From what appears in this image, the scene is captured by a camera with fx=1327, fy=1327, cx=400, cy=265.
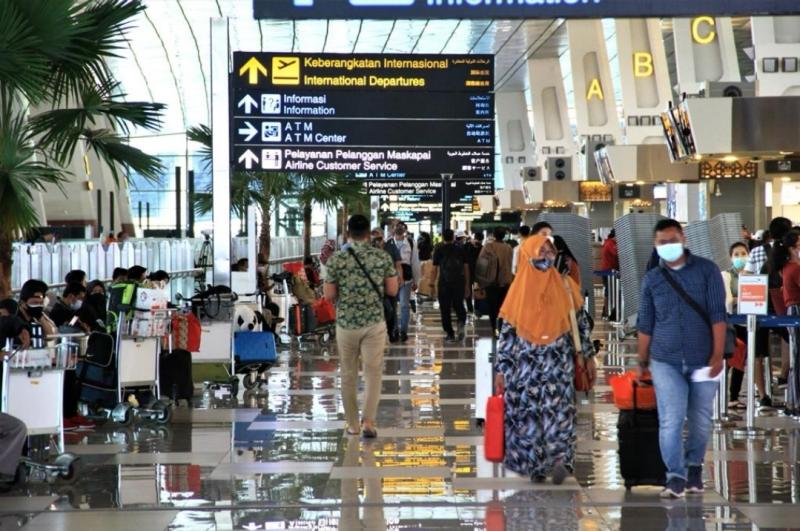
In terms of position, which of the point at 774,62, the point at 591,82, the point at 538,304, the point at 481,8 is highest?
the point at 591,82

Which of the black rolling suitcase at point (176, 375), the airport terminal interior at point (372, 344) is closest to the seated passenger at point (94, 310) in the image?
the airport terminal interior at point (372, 344)

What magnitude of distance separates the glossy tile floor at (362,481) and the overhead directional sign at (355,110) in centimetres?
594

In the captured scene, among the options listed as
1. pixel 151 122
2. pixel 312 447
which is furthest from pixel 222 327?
pixel 312 447

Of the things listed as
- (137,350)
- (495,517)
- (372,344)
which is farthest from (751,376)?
(137,350)

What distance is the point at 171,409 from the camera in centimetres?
1245

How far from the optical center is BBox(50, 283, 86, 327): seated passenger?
1262cm

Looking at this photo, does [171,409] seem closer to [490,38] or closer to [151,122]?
[151,122]

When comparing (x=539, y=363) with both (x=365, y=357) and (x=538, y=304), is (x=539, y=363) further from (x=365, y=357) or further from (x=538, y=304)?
(x=365, y=357)

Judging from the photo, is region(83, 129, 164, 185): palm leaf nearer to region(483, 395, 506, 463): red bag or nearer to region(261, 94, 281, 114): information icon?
region(483, 395, 506, 463): red bag

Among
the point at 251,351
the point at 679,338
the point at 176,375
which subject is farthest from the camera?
the point at 251,351

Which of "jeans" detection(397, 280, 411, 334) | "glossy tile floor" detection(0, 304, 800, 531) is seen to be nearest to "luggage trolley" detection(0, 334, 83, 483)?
"glossy tile floor" detection(0, 304, 800, 531)

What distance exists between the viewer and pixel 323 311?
21219 mm

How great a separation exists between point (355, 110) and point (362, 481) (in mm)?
10438

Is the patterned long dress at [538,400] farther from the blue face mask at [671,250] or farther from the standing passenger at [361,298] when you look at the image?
the standing passenger at [361,298]
